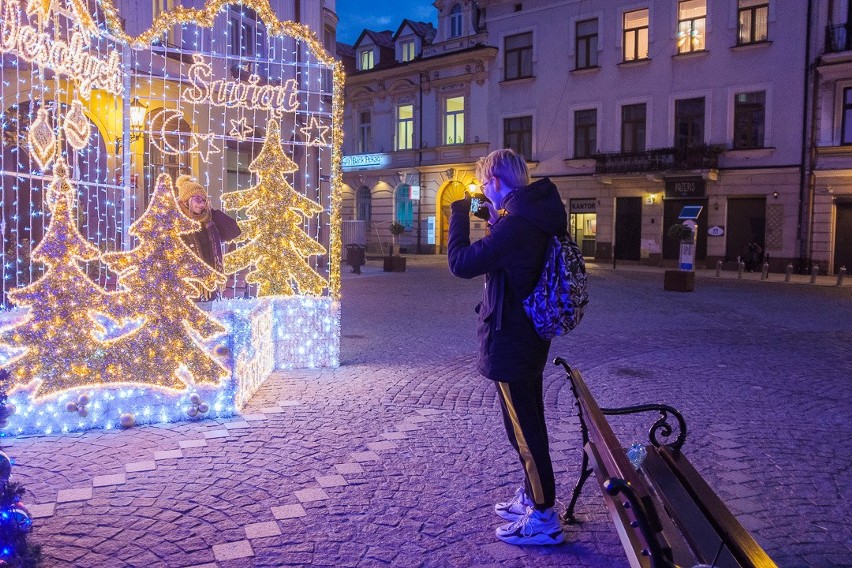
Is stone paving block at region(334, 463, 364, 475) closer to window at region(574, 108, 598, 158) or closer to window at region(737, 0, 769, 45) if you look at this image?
window at region(737, 0, 769, 45)

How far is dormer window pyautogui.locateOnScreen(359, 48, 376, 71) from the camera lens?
39.7 m

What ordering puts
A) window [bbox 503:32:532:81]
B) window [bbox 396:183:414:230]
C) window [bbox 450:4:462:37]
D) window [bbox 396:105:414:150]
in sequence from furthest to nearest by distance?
window [bbox 396:183:414:230] → window [bbox 396:105:414:150] → window [bbox 450:4:462:37] → window [bbox 503:32:532:81]

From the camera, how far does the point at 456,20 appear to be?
35062mm

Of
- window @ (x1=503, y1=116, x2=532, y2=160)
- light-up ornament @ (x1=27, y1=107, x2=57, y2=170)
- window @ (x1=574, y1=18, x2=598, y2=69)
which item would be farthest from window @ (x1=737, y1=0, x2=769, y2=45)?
light-up ornament @ (x1=27, y1=107, x2=57, y2=170)

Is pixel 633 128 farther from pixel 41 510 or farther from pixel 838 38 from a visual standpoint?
pixel 41 510

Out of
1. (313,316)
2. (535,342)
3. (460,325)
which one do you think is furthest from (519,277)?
(460,325)

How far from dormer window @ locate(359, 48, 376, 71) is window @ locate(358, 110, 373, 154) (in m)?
2.91

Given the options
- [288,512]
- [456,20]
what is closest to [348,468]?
[288,512]

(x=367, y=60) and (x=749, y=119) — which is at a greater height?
(x=367, y=60)

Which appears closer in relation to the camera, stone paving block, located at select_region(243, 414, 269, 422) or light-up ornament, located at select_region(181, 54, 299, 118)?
stone paving block, located at select_region(243, 414, 269, 422)

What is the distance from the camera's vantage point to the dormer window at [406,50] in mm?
37562

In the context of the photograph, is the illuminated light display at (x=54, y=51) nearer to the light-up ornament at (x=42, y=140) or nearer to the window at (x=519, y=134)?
the light-up ornament at (x=42, y=140)

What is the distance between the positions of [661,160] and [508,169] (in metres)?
26.3

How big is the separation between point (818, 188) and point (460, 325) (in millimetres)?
19997
